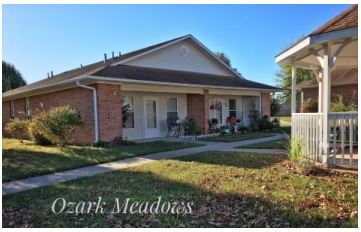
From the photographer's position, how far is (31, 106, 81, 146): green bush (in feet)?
39.8

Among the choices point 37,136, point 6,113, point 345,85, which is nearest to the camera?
point 37,136

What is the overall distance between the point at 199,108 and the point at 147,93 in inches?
112

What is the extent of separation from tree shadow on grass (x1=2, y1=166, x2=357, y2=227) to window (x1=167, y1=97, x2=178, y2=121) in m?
10.5

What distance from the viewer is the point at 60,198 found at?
5.49 metres

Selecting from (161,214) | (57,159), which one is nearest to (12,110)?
(57,159)

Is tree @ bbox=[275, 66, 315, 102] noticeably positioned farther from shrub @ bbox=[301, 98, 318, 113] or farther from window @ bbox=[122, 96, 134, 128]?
window @ bbox=[122, 96, 134, 128]

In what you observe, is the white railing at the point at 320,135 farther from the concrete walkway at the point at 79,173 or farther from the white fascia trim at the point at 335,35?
the concrete walkway at the point at 79,173

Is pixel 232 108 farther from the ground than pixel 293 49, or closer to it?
closer to it

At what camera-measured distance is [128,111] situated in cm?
1509

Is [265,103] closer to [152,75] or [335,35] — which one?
[152,75]

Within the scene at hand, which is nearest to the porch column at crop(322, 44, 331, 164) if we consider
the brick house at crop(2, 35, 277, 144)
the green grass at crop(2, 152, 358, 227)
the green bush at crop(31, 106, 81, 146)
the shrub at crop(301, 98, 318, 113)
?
Answer: the green grass at crop(2, 152, 358, 227)

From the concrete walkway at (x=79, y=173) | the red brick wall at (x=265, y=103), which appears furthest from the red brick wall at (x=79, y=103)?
the red brick wall at (x=265, y=103)

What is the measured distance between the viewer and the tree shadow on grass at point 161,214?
4195 millimetres

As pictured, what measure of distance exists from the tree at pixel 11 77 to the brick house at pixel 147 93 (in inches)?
679
